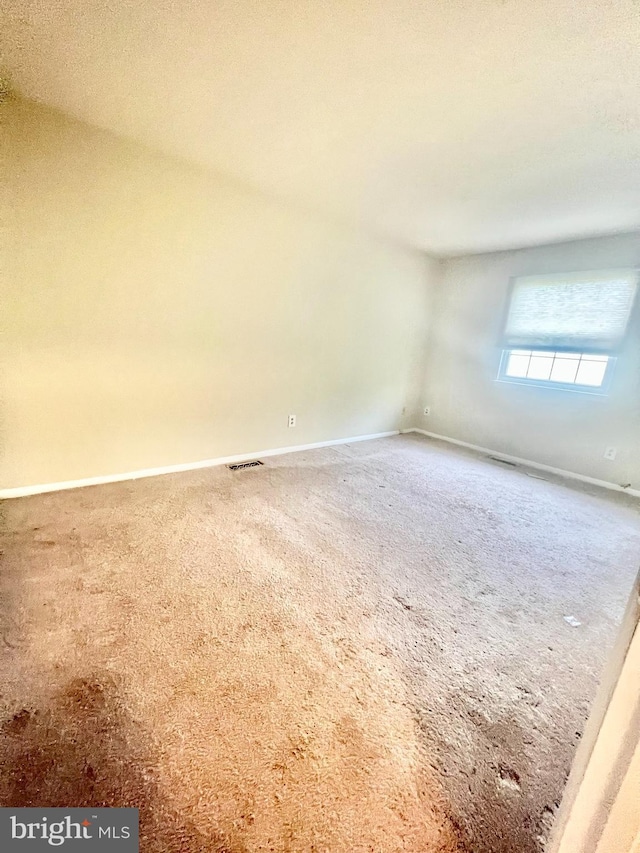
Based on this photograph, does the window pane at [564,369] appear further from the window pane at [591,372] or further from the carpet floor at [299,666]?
the carpet floor at [299,666]

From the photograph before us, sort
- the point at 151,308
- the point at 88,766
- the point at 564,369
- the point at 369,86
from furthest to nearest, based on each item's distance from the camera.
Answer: the point at 564,369, the point at 151,308, the point at 369,86, the point at 88,766

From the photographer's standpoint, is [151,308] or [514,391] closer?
[151,308]

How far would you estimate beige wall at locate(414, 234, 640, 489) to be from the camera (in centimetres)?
314

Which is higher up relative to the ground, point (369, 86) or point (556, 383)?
point (369, 86)

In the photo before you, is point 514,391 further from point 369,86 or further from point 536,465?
point 369,86

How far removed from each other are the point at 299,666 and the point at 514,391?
145 inches

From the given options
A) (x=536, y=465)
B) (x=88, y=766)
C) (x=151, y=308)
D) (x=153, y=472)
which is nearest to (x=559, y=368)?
(x=536, y=465)

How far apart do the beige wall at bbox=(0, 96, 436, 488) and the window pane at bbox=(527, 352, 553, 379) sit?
6.26 ft

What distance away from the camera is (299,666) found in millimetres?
1270

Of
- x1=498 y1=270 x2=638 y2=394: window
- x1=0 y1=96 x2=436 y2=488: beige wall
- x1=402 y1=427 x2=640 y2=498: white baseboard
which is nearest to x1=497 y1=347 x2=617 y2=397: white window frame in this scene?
x1=498 y1=270 x2=638 y2=394: window

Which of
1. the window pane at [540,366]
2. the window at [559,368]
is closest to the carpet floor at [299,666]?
the window at [559,368]

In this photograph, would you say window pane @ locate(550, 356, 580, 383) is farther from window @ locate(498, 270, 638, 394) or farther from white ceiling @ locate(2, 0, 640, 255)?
white ceiling @ locate(2, 0, 640, 255)

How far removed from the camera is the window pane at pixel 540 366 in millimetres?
3639

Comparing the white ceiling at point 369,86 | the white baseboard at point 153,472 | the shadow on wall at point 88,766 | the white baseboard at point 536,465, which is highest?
the white ceiling at point 369,86
